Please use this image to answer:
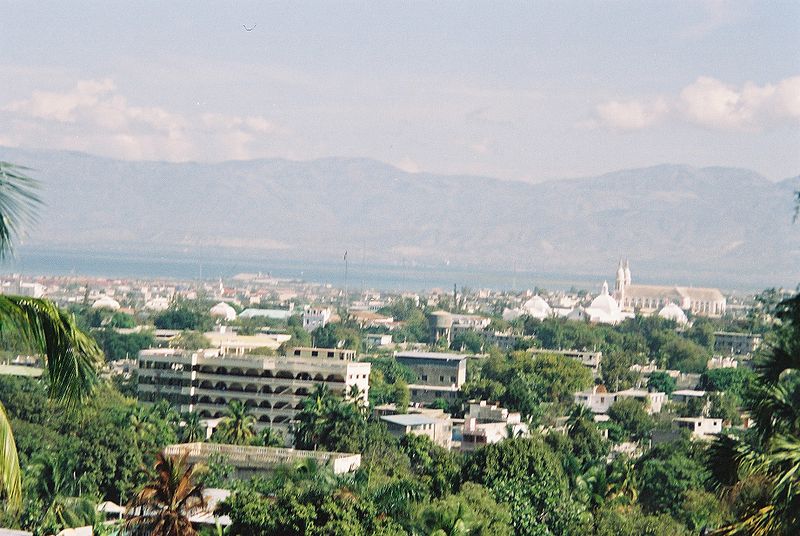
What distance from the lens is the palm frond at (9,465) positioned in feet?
20.0

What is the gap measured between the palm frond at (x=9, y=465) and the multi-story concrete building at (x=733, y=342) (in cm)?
11470

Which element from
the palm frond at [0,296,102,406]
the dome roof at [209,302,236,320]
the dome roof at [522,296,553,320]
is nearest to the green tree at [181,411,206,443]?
the palm frond at [0,296,102,406]

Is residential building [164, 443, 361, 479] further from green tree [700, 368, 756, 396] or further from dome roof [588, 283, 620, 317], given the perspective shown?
dome roof [588, 283, 620, 317]

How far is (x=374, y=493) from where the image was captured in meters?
29.7

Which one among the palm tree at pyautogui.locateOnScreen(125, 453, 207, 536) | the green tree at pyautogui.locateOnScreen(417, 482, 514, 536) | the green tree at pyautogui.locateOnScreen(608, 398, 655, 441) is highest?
the palm tree at pyautogui.locateOnScreen(125, 453, 207, 536)

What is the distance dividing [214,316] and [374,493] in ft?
383

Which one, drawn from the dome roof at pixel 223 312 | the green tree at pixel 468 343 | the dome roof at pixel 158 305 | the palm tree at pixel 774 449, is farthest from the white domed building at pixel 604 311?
the palm tree at pixel 774 449

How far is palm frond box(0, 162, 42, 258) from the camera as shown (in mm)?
6273

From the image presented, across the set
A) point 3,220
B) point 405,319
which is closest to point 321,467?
point 3,220

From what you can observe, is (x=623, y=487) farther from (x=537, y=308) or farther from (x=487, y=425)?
(x=537, y=308)

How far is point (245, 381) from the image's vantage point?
65.1 meters

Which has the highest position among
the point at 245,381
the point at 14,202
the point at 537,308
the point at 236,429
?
the point at 14,202

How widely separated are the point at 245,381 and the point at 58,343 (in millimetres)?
58852

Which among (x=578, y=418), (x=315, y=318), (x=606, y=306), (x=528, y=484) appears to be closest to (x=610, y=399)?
(x=578, y=418)
